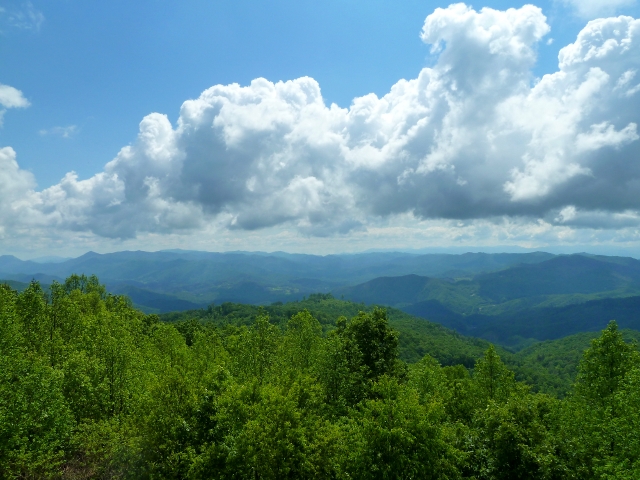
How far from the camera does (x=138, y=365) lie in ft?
137

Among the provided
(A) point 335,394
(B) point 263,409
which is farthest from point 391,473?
(A) point 335,394

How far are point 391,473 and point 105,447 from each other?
21896mm

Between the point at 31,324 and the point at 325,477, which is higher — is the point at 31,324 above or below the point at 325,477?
above

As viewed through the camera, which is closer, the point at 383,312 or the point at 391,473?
the point at 391,473

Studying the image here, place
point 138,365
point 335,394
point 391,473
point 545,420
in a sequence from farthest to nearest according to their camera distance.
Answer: point 138,365 → point 335,394 → point 545,420 → point 391,473

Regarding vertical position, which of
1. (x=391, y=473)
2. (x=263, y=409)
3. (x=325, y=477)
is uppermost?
(x=263, y=409)

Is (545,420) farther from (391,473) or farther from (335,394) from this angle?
(335,394)

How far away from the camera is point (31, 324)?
49.1 m

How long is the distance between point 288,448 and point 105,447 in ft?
49.6

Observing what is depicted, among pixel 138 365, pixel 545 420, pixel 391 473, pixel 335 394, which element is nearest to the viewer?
pixel 391 473

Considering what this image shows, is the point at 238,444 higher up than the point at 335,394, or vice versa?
the point at 238,444

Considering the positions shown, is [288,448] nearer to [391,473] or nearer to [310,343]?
[391,473]

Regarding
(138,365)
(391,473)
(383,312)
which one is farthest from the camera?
(383,312)

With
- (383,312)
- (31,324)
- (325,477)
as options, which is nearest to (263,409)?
(325,477)
